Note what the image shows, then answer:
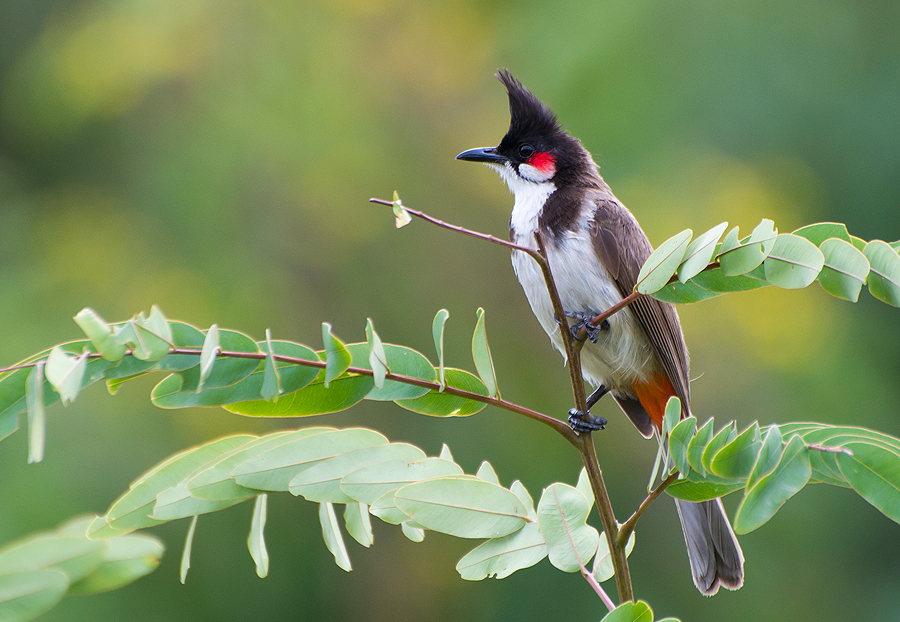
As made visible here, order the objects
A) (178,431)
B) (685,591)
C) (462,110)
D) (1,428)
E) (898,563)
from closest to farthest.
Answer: (1,428), (178,431), (685,591), (898,563), (462,110)

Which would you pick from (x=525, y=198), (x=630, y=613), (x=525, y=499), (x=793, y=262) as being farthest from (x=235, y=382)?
(x=525, y=198)

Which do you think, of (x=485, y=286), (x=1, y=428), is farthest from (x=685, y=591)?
(x=1, y=428)

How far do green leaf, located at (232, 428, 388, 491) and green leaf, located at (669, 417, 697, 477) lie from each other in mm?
363

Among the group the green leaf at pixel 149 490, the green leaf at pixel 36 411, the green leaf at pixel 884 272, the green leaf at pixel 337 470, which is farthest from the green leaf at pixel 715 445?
the green leaf at pixel 36 411

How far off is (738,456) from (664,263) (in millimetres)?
245

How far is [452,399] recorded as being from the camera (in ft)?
3.68

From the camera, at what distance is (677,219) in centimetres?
470

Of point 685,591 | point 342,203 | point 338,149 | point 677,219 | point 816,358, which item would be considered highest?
point 338,149

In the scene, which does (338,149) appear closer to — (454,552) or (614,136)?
(614,136)

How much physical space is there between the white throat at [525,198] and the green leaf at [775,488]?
144 cm

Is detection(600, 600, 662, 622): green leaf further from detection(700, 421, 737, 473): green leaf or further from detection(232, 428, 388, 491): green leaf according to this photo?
detection(232, 428, 388, 491): green leaf

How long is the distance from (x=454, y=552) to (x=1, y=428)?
3981 mm

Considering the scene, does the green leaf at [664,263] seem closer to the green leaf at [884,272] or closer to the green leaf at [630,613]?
the green leaf at [884,272]

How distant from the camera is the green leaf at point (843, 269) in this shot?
0.89 metres
